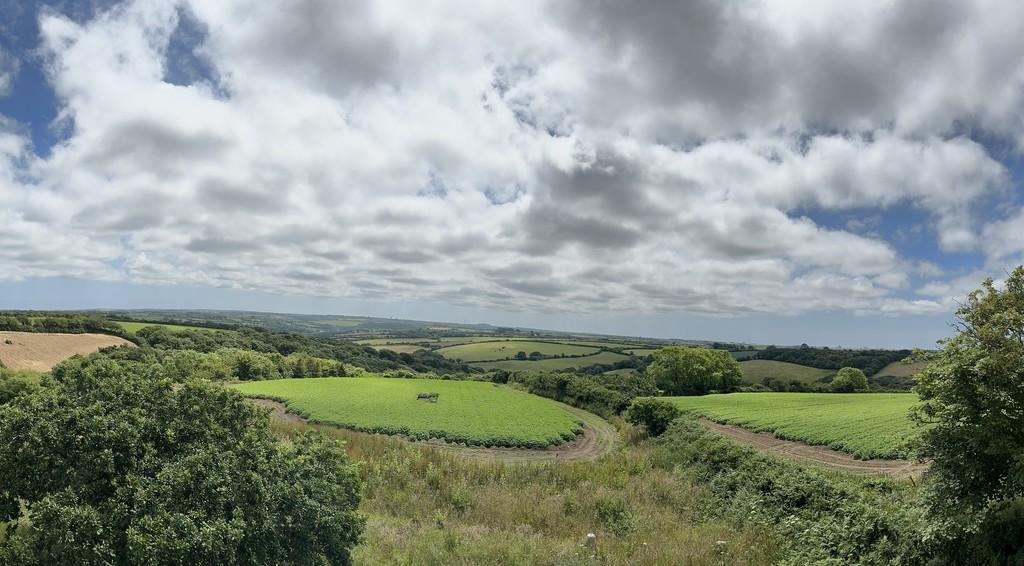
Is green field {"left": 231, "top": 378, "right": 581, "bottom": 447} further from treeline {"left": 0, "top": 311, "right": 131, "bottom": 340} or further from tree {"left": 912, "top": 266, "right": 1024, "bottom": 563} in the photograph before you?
treeline {"left": 0, "top": 311, "right": 131, "bottom": 340}

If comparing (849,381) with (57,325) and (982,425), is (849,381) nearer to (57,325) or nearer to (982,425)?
(982,425)

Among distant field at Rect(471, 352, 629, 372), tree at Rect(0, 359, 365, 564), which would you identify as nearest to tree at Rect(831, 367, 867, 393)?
distant field at Rect(471, 352, 629, 372)

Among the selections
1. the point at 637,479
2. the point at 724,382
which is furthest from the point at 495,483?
the point at 724,382

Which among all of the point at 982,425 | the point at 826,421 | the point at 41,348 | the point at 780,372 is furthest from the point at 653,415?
the point at 41,348

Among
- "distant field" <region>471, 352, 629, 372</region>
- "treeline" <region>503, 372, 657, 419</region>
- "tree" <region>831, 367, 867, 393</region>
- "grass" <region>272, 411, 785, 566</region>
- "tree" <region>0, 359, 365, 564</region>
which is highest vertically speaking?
"tree" <region>0, 359, 365, 564</region>

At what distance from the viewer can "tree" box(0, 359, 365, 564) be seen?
25.5 feet

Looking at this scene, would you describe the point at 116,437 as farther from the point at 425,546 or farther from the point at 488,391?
the point at 488,391

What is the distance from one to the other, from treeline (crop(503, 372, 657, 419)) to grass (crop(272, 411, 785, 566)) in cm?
3265

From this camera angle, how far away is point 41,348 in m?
74.7

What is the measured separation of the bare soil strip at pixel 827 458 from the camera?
79.4 ft

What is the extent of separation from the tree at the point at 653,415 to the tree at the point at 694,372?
53.0 metres

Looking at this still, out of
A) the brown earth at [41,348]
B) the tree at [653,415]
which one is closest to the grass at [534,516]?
the tree at [653,415]

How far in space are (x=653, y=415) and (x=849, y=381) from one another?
68.9 meters

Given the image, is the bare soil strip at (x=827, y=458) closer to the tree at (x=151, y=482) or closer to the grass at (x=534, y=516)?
the grass at (x=534, y=516)
